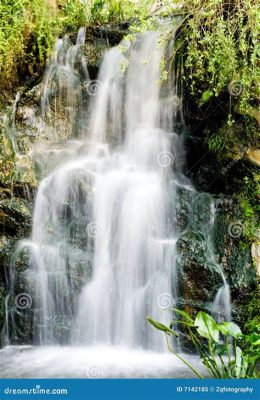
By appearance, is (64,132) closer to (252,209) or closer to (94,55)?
(94,55)

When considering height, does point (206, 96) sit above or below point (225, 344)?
above

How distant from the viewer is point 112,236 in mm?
5652

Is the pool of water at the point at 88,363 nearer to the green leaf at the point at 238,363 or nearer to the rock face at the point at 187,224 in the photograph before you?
the rock face at the point at 187,224

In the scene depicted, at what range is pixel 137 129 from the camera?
23.3ft

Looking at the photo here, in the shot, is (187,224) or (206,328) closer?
(206,328)

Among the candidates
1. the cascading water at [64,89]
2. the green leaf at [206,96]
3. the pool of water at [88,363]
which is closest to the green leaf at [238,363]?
the pool of water at [88,363]

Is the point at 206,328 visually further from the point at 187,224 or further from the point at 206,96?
the point at 206,96

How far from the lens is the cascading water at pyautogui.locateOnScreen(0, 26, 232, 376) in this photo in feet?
17.0

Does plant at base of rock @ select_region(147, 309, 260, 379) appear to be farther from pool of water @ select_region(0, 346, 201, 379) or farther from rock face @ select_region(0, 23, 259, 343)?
rock face @ select_region(0, 23, 259, 343)

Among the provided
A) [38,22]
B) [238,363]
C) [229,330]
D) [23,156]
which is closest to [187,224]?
[23,156]

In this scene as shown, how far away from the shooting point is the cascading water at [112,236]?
17.0 ft

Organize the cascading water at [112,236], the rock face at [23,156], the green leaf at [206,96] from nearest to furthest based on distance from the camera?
1. the cascading water at [112,236]
2. the rock face at [23,156]
3. the green leaf at [206,96]

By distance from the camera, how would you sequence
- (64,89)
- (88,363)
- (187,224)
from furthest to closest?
(64,89)
(187,224)
(88,363)

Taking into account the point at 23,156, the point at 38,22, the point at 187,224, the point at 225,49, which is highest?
the point at 38,22
